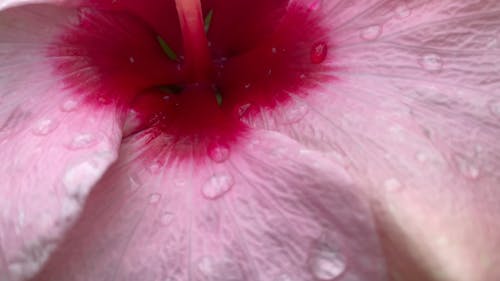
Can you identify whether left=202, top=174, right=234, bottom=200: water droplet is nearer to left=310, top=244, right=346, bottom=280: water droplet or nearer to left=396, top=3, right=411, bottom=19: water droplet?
left=310, top=244, right=346, bottom=280: water droplet

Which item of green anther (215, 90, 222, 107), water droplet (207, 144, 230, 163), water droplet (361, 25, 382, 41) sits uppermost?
water droplet (361, 25, 382, 41)

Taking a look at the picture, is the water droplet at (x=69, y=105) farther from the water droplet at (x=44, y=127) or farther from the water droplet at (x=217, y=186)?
the water droplet at (x=217, y=186)

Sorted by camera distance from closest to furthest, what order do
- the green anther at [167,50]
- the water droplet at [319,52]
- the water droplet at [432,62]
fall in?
the water droplet at [432,62] → the water droplet at [319,52] → the green anther at [167,50]

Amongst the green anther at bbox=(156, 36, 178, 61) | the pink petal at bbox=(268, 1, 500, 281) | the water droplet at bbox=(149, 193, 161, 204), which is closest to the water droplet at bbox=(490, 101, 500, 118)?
the pink petal at bbox=(268, 1, 500, 281)

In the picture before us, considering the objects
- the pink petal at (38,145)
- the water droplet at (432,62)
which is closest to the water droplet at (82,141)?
the pink petal at (38,145)

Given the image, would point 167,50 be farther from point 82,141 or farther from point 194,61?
point 82,141

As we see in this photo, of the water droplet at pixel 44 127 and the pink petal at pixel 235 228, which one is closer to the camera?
the pink petal at pixel 235 228

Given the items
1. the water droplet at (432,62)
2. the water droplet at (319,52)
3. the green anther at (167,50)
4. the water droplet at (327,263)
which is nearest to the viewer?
the water droplet at (327,263)

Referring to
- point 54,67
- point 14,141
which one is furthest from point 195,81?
point 14,141
